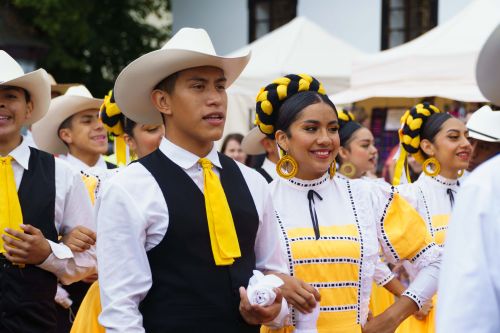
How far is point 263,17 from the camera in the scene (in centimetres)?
2006

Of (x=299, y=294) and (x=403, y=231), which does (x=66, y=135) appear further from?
(x=299, y=294)

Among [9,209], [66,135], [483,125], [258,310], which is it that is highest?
[483,125]

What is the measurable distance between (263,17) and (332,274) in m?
16.4

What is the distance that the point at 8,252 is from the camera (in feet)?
13.5

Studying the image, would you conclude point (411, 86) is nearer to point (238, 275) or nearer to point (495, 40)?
point (238, 275)

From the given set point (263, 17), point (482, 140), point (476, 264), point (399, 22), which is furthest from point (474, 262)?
point (263, 17)

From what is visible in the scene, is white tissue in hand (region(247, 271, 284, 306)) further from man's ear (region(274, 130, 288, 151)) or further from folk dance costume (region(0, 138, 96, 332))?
folk dance costume (region(0, 138, 96, 332))

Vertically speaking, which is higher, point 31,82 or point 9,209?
point 31,82

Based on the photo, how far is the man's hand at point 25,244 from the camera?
408 cm

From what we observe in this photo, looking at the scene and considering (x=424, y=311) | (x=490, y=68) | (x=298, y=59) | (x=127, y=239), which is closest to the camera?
(x=490, y=68)

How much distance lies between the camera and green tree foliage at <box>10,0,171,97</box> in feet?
60.8

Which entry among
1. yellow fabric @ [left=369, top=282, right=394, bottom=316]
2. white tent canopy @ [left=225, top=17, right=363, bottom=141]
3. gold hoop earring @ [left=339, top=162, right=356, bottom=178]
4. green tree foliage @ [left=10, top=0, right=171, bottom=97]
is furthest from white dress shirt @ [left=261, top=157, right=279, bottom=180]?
green tree foliage @ [left=10, top=0, right=171, bottom=97]

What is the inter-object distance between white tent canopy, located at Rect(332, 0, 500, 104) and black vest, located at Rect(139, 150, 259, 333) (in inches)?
263

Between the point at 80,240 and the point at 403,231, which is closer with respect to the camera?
the point at 80,240
